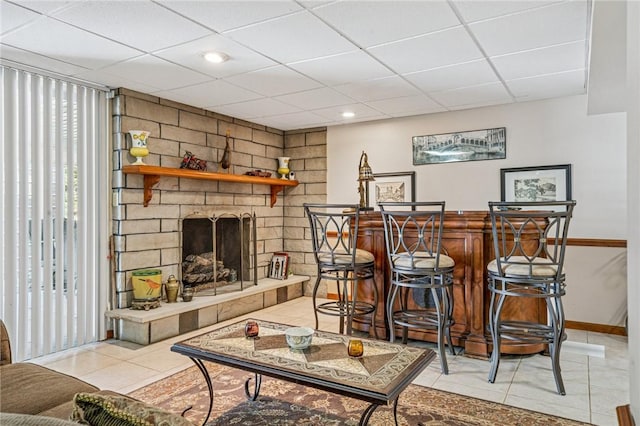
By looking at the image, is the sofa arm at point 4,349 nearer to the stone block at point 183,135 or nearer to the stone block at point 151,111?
the stone block at point 151,111

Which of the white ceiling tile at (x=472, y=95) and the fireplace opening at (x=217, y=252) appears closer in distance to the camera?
the white ceiling tile at (x=472, y=95)

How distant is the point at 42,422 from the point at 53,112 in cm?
338

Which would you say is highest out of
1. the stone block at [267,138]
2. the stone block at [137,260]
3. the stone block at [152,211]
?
the stone block at [267,138]

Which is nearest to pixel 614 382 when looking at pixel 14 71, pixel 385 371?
pixel 385 371

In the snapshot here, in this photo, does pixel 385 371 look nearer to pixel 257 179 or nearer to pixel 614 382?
pixel 614 382

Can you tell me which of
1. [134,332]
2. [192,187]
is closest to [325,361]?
[134,332]

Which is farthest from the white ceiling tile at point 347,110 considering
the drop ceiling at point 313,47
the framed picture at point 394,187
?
the framed picture at point 394,187

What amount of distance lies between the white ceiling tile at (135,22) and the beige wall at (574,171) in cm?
310

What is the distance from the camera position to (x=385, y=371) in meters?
1.80

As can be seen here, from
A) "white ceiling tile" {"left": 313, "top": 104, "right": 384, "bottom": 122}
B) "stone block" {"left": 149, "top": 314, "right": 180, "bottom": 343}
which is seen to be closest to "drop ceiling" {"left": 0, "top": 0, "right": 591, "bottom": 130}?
"white ceiling tile" {"left": 313, "top": 104, "right": 384, "bottom": 122}

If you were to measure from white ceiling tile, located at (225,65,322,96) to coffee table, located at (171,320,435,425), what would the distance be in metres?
2.13

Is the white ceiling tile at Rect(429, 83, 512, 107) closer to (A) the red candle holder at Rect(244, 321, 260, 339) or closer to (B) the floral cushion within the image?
(A) the red candle holder at Rect(244, 321, 260, 339)

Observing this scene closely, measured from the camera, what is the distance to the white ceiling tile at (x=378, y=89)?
3.69 m

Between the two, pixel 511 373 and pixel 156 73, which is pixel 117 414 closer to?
pixel 511 373
